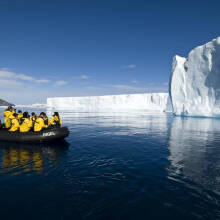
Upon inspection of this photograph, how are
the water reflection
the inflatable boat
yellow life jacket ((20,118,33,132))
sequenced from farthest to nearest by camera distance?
yellow life jacket ((20,118,33,132))
the inflatable boat
the water reflection

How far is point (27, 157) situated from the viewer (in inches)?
287

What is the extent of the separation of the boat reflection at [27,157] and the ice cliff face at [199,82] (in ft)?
95.5

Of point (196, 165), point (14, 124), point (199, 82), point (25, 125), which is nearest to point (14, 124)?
point (14, 124)

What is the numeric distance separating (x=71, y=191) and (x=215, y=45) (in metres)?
33.0

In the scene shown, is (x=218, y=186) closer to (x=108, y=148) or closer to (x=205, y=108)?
(x=108, y=148)

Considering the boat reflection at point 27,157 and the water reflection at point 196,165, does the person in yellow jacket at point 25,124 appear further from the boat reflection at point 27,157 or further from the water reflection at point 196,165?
the water reflection at point 196,165

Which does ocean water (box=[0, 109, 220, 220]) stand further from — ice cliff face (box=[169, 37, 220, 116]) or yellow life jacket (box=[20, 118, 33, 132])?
ice cliff face (box=[169, 37, 220, 116])

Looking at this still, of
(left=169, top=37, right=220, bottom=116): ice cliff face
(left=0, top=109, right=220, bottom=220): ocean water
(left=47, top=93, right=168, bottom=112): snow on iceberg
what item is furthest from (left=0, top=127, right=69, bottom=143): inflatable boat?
(left=47, top=93, right=168, bottom=112): snow on iceberg

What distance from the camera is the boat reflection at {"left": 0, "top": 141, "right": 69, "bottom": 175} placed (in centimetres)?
585

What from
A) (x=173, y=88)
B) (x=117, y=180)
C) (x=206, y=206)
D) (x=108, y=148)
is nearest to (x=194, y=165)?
(x=206, y=206)

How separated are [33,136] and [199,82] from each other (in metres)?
31.4

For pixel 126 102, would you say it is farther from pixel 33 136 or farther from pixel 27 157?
pixel 27 157

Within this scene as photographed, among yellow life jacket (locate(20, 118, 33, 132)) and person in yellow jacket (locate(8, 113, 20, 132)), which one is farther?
person in yellow jacket (locate(8, 113, 20, 132))

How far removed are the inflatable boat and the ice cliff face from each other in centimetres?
2895
